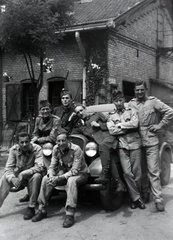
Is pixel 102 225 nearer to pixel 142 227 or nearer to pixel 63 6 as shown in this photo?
pixel 142 227

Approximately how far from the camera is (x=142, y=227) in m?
4.32

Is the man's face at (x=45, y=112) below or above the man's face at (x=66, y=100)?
below

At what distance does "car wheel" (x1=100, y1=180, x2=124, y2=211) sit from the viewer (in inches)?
191

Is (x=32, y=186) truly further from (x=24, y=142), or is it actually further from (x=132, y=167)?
(x=132, y=167)

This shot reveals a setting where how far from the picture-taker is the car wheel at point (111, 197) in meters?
4.85

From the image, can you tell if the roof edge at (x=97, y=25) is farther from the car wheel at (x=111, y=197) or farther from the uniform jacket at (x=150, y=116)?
the car wheel at (x=111, y=197)

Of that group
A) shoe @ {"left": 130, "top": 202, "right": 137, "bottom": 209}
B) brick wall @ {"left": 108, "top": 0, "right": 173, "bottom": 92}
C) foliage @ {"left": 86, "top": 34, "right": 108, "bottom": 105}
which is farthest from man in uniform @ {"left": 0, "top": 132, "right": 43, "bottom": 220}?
brick wall @ {"left": 108, "top": 0, "right": 173, "bottom": 92}

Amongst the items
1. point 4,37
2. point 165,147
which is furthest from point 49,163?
point 4,37

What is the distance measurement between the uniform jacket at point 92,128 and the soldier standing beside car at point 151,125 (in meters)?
0.60

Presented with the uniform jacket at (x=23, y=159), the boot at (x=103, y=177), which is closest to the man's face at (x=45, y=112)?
the uniform jacket at (x=23, y=159)

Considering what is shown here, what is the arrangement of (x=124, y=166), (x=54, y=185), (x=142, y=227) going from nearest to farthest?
(x=142, y=227) → (x=54, y=185) → (x=124, y=166)

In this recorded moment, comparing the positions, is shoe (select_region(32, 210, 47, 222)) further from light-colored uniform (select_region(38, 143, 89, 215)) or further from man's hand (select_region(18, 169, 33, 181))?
man's hand (select_region(18, 169, 33, 181))

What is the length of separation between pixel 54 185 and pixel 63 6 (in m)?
6.74

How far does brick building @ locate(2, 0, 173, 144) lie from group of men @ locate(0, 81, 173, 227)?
6.79 m
